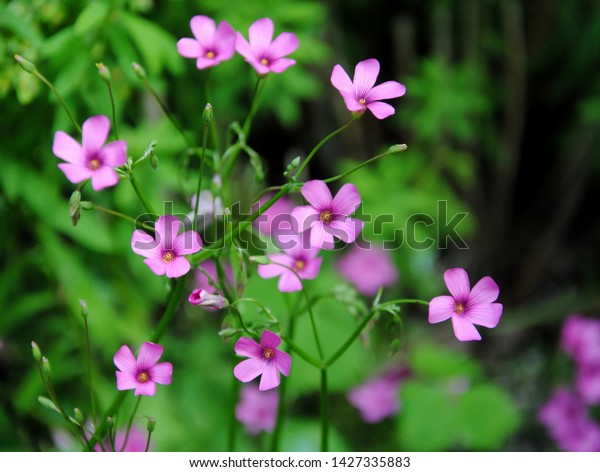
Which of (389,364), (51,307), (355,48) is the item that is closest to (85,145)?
(51,307)

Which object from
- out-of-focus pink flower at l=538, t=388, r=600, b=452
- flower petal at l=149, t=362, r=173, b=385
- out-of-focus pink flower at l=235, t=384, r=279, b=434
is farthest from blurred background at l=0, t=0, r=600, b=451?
flower petal at l=149, t=362, r=173, b=385

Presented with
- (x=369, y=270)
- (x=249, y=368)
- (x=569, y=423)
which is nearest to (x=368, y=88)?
(x=249, y=368)

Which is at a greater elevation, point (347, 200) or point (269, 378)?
point (347, 200)

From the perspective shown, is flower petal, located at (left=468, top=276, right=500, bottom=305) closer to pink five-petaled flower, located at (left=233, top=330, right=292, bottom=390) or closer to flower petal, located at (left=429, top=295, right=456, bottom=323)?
flower petal, located at (left=429, top=295, right=456, bottom=323)

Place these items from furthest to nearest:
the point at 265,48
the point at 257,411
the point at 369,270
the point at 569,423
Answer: the point at 369,270, the point at 569,423, the point at 257,411, the point at 265,48

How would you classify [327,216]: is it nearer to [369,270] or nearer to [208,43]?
[208,43]

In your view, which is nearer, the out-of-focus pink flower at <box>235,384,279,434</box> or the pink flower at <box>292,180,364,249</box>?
the pink flower at <box>292,180,364,249</box>

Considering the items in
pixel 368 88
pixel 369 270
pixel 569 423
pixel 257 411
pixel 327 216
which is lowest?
pixel 569 423
